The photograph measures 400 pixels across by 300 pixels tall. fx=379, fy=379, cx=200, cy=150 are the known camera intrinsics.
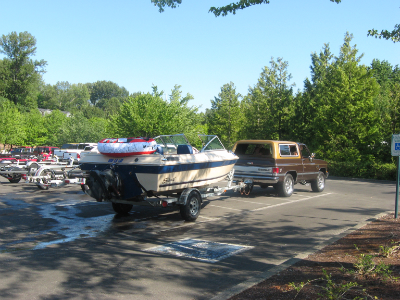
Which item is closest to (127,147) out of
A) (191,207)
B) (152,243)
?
(191,207)

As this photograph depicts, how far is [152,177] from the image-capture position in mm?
8977

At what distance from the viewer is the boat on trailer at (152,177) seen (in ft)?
29.4

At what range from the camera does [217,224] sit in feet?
31.3

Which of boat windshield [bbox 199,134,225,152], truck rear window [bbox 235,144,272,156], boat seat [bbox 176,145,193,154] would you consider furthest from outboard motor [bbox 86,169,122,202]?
truck rear window [bbox 235,144,272,156]

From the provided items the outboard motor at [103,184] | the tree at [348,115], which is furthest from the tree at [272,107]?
the outboard motor at [103,184]

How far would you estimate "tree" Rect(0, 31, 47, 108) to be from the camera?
64688 mm

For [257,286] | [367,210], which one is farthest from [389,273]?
[367,210]

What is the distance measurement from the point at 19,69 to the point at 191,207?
66.1 m

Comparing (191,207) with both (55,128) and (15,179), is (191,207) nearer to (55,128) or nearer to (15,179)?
(15,179)

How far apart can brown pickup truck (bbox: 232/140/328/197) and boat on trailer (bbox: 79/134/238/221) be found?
329 centimetres

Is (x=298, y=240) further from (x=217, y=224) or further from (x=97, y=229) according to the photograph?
(x=97, y=229)

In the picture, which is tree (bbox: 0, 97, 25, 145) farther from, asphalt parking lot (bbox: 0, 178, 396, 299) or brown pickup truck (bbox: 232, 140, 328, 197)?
brown pickup truck (bbox: 232, 140, 328, 197)

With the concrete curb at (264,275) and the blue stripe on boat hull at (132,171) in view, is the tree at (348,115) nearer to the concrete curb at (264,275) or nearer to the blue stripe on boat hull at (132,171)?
the blue stripe on boat hull at (132,171)

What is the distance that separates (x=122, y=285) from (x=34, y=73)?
6921 cm
